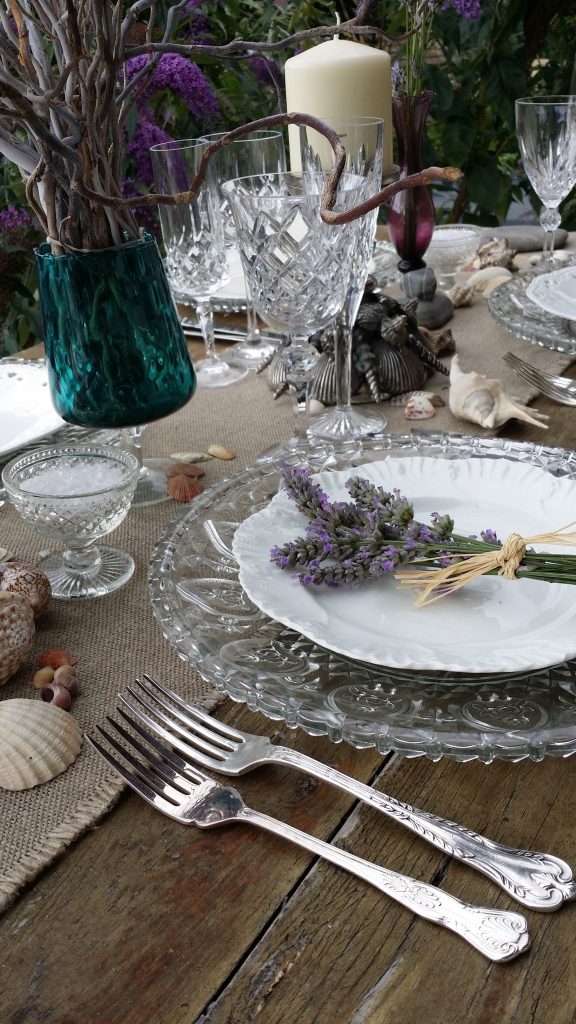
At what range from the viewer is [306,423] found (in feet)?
3.32

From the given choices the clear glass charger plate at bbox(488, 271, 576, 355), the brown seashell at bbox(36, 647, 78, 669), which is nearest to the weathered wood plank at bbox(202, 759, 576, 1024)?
the brown seashell at bbox(36, 647, 78, 669)

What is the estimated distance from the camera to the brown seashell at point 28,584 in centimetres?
71

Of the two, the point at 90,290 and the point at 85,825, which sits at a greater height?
the point at 90,290

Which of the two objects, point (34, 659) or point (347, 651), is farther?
point (34, 659)

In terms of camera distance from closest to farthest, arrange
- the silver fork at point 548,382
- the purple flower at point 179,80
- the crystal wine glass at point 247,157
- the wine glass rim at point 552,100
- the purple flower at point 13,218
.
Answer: the silver fork at point 548,382 → the crystal wine glass at point 247,157 → the wine glass rim at point 552,100 → the purple flower at point 179,80 → the purple flower at point 13,218

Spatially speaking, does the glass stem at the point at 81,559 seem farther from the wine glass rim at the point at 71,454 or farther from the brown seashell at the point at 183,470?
the brown seashell at the point at 183,470

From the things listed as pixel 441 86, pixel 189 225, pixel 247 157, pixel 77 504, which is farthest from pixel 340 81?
pixel 441 86

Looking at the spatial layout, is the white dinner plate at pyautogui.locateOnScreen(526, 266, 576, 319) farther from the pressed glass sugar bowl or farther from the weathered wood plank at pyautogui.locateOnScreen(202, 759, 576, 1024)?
the weathered wood plank at pyautogui.locateOnScreen(202, 759, 576, 1024)

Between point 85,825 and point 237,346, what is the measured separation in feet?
3.02

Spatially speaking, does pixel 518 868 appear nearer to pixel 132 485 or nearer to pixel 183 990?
pixel 183 990

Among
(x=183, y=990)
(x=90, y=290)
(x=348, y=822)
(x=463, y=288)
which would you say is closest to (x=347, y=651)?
(x=348, y=822)

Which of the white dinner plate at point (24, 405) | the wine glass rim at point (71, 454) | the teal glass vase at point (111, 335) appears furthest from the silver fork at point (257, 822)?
the white dinner plate at point (24, 405)

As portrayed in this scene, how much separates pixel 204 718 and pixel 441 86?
256 centimetres

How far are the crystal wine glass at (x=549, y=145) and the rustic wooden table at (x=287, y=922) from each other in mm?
1080
